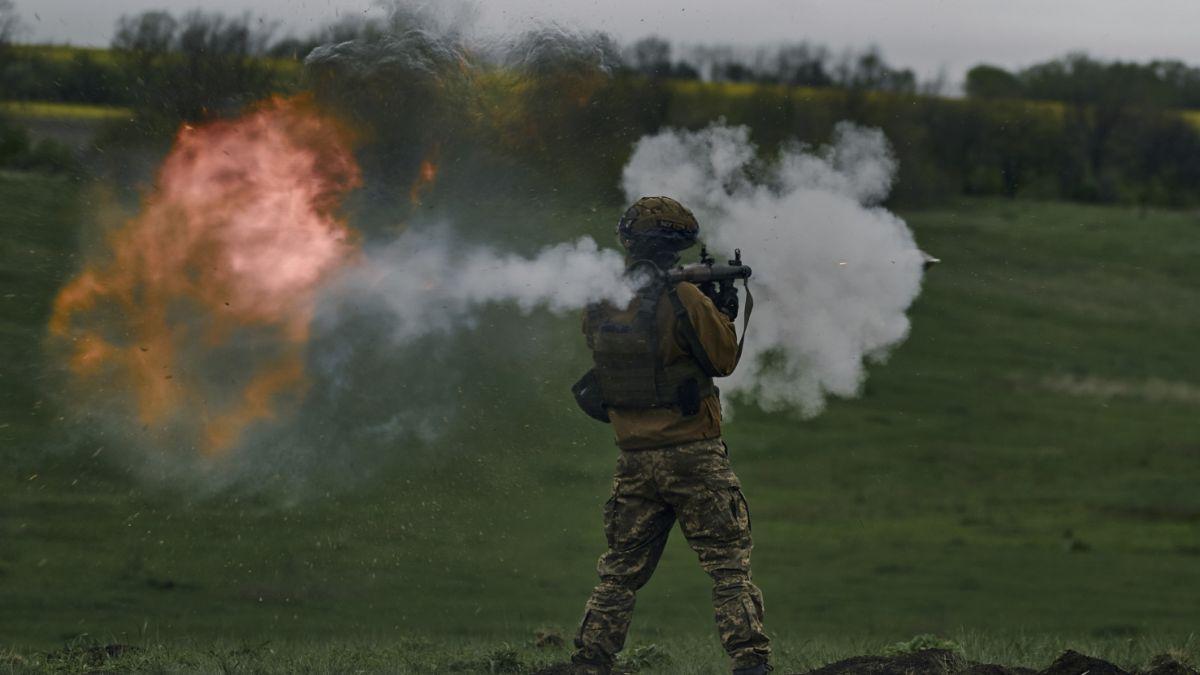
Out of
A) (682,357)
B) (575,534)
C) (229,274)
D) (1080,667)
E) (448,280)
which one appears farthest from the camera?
(575,534)

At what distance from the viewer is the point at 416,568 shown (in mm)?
14398

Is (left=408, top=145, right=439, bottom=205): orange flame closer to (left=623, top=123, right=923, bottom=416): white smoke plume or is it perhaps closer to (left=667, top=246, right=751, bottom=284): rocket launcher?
(left=623, top=123, right=923, bottom=416): white smoke plume

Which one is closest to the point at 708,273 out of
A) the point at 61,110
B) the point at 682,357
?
the point at 682,357

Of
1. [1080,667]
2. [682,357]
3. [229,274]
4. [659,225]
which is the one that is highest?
[659,225]

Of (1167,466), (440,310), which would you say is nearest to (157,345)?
(440,310)

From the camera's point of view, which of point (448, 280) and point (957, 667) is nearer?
point (957, 667)

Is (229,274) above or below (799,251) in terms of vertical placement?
below

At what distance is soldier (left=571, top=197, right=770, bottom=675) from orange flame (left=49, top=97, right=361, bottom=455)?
2.44 metres

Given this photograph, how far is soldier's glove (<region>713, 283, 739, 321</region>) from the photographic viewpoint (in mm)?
7875

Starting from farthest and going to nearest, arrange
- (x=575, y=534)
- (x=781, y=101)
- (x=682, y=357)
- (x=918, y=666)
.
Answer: (x=575, y=534)
(x=781, y=101)
(x=918, y=666)
(x=682, y=357)

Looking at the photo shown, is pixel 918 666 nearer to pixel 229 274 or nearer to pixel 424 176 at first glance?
pixel 424 176

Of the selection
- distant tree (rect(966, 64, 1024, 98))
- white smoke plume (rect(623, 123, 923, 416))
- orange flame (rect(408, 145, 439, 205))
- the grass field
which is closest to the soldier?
the grass field

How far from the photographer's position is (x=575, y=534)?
16.0 m

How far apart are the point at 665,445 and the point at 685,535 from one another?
45cm
